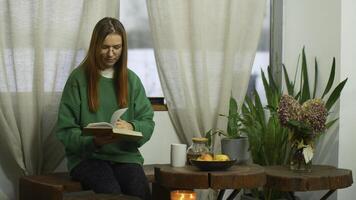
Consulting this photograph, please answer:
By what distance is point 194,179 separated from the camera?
3045 mm

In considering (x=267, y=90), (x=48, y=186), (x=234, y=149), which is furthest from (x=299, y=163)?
(x=48, y=186)

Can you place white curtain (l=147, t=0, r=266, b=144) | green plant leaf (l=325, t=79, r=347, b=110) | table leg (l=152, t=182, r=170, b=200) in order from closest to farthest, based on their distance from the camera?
table leg (l=152, t=182, r=170, b=200), green plant leaf (l=325, t=79, r=347, b=110), white curtain (l=147, t=0, r=266, b=144)

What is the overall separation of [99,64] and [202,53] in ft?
2.86

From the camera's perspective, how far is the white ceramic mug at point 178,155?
10.8 feet

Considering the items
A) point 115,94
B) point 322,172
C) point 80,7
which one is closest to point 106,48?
point 115,94

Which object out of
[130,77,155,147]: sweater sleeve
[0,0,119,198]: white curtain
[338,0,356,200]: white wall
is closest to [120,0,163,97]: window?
[0,0,119,198]: white curtain

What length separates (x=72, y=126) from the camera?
10.7 feet

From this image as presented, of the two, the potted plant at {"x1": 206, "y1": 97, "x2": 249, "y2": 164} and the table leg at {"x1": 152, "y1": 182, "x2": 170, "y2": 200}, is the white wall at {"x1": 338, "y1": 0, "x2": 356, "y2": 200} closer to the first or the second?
the potted plant at {"x1": 206, "y1": 97, "x2": 249, "y2": 164}

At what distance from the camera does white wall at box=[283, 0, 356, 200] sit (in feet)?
12.6

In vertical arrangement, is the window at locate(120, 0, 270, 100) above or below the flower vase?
above

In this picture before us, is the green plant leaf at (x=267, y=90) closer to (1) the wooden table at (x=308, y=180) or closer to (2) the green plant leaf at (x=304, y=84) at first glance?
(2) the green plant leaf at (x=304, y=84)

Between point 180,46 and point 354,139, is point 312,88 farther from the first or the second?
point 180,46

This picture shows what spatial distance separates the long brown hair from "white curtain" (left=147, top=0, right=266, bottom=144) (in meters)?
0.56

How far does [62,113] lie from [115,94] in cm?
32
